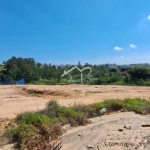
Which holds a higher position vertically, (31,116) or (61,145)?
(31,116)

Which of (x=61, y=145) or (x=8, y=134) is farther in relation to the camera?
(x=8, y=134)

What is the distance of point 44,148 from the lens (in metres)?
5.01

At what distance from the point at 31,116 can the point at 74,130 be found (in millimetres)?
1199

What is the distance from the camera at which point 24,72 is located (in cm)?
3108

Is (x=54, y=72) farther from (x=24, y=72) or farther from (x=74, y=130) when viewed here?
(x=74, y=130)

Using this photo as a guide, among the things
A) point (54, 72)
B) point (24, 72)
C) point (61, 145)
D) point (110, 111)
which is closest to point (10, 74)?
point (24, 72)

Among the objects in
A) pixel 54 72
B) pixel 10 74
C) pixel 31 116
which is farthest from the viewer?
pixel 54 72

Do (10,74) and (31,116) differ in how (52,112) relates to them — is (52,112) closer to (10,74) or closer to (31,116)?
(31,116)

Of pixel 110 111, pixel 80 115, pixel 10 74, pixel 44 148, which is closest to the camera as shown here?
pixel 44 148

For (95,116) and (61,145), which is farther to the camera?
(95,116)

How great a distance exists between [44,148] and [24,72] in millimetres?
26805

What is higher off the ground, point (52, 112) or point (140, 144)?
point (52, 112)

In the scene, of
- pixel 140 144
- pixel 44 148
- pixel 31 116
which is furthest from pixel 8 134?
pixel 140 144

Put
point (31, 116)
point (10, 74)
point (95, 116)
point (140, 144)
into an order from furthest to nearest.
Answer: point (10, 74) < point (95, 116) < point (31, 116) < point (140, 144)
